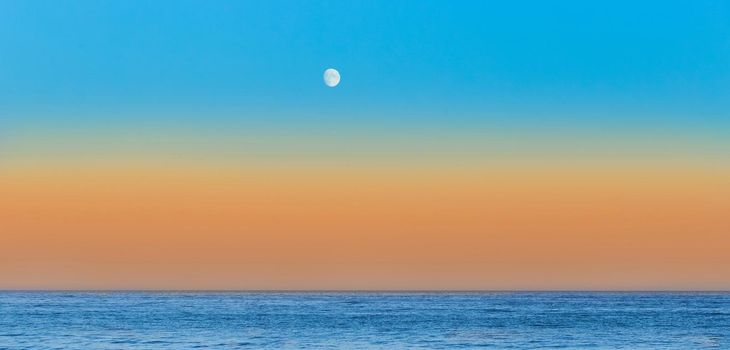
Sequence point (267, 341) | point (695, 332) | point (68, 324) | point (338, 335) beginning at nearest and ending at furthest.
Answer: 1. point (267, 341)
2. point (338, 335)
3. point (695, 332)
4. point (68, 324)

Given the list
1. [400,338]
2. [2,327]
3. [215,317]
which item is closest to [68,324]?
[2,327]

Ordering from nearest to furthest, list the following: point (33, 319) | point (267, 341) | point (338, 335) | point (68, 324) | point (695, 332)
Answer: point (267, 341)
point (338, 335)
point (695, 332)
point (68, 324)
point (33, 319)

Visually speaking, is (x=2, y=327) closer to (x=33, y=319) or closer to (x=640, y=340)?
(x=33, y=319)

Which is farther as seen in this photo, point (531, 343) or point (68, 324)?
point (68, 324)

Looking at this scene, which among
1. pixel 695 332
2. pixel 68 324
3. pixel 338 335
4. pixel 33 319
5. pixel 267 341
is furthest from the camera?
pixel 33 319

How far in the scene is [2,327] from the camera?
3091 inches

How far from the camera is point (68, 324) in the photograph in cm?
8331

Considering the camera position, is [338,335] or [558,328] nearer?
[338,335]

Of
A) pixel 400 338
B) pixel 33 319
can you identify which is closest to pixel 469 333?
pixel 400 338

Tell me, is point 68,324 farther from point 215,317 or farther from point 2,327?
point 215,317

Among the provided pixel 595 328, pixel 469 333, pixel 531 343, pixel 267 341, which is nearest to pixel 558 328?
pixel 595 328

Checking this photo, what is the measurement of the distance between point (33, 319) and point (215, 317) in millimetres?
15457

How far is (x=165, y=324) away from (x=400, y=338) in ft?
78.5

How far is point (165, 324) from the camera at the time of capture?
277 feet
